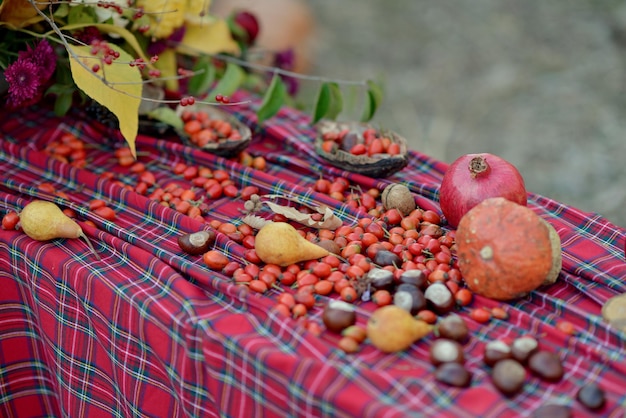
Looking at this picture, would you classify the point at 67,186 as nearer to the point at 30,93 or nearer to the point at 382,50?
the point at 30,93

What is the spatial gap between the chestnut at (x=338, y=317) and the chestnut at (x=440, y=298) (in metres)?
0.14

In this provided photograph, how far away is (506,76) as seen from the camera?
3.61 m

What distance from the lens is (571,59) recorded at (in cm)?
363

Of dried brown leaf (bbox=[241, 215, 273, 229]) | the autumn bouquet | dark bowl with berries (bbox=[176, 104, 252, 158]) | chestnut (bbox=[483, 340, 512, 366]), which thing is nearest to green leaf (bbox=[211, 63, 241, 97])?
the autumn bouquet

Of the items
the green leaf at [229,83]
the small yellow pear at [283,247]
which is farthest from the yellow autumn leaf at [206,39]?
the small yellow pear at [283,247]

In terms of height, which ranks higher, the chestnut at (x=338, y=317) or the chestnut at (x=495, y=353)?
the chestnut at (x=495, y=353)

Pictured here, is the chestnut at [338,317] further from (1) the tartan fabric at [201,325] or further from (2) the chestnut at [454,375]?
(2) the chestnut at [454,375]

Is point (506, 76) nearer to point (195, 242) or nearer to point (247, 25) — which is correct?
point (247, 25)

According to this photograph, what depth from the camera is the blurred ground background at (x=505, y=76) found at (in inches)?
119

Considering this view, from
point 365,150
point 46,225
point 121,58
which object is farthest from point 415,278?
point 121,58

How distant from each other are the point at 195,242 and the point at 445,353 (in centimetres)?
54

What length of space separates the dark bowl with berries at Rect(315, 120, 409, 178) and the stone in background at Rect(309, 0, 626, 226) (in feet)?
5.12

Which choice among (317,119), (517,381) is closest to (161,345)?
(517,381)

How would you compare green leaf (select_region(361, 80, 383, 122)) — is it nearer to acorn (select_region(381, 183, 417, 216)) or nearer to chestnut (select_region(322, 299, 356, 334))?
acorn (select_region(381, 183, 417, 216))
